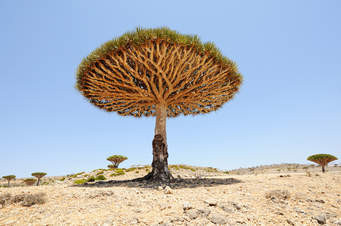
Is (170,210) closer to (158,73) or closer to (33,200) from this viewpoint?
(33,200)

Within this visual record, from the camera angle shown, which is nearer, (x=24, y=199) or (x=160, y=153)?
(x=24, y=199)

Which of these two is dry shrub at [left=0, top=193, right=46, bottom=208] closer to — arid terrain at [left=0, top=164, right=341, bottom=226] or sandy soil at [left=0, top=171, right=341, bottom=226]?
arid terrain at [left=0, top=164, right=341, bottom=226]

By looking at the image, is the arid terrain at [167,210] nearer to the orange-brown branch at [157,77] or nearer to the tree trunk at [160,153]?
the tree trunk at [160,153]

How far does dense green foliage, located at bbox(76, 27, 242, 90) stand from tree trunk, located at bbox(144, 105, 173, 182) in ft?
12.9

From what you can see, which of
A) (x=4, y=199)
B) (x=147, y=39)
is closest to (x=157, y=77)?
(x=147, y=39)

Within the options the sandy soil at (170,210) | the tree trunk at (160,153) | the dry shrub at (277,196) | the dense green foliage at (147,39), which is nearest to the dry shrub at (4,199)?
the sandy soil at (170,210)

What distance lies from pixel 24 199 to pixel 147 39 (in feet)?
23.3

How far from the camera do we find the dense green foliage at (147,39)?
8.59m

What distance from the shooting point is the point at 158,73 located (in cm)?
958

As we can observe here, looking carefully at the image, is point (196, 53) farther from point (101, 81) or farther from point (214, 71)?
point (101, 81)

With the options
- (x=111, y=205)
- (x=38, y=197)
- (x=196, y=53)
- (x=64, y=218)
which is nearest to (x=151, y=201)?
(x=111, y=205)

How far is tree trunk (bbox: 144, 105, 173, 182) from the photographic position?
33.1ft

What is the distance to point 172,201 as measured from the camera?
Answer: 16.3 feet

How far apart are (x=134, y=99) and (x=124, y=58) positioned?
2905 millimetres
